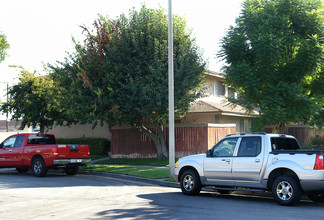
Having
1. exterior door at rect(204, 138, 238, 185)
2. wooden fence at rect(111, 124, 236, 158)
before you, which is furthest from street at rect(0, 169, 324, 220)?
wooden fence at rect(111, 124, 236, 158)

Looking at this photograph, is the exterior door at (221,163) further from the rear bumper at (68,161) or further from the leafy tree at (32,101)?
the leafy tree at (32,101)

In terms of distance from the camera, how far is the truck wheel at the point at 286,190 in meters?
9.69

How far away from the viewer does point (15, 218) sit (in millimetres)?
8422

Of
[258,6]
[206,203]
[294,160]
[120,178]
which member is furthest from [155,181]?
[258,6]

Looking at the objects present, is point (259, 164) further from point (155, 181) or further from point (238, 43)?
point (238, 43)

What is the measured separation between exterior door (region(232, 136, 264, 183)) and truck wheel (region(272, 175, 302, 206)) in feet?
2.16

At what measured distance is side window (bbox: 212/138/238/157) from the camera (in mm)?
11305

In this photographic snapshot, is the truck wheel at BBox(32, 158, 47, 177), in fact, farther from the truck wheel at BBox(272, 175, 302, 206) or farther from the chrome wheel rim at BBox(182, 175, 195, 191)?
the truck wheel at BBox(272, 175, 302, 206)

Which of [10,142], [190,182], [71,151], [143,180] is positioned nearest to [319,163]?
[190,182]

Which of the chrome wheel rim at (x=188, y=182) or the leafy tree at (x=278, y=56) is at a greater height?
the leafy tree at (x=278, y=56)

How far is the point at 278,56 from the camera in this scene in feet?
61.5

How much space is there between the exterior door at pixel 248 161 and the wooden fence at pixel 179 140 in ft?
39.5

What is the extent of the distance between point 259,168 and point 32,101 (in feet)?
73.8

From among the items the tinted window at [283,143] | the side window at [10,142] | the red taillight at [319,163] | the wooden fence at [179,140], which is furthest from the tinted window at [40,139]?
the red taillight at [319,163]
